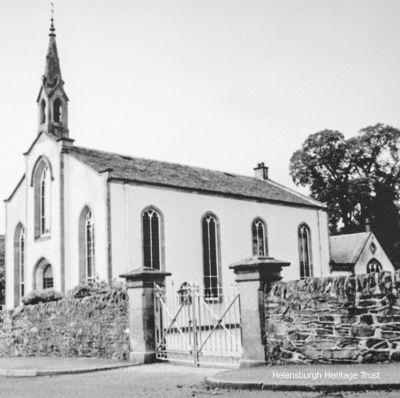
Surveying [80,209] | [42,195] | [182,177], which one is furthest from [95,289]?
[42,195]

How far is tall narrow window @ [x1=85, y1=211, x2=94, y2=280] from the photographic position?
27703mm

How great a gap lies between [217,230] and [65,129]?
412 inches

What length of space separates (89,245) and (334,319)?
770 inches

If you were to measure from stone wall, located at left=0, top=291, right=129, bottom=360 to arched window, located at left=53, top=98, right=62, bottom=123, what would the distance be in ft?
49.6

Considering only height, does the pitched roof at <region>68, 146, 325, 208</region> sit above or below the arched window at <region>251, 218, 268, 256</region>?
above

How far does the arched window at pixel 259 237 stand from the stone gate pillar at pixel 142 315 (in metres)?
20.3

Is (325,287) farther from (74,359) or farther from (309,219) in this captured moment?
(309,219)

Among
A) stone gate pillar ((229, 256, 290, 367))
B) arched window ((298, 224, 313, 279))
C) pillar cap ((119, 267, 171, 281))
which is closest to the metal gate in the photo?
pillar cap ((119, 267, 171, 281))

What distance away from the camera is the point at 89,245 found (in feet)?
92.1

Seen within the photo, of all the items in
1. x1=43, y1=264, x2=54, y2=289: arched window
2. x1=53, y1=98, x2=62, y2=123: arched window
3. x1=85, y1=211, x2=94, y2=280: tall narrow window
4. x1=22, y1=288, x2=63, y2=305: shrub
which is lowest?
x1=22, y1=288, x2=63, y2=305: shrub

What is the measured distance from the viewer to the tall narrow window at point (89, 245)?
2770 cm

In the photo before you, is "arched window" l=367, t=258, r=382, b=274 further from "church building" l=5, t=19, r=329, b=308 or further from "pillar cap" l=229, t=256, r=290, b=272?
"pillar cap" l=229, t=256, r=290, b=272

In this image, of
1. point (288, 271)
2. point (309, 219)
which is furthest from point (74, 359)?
point (309, 219)

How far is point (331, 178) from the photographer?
184 ft
